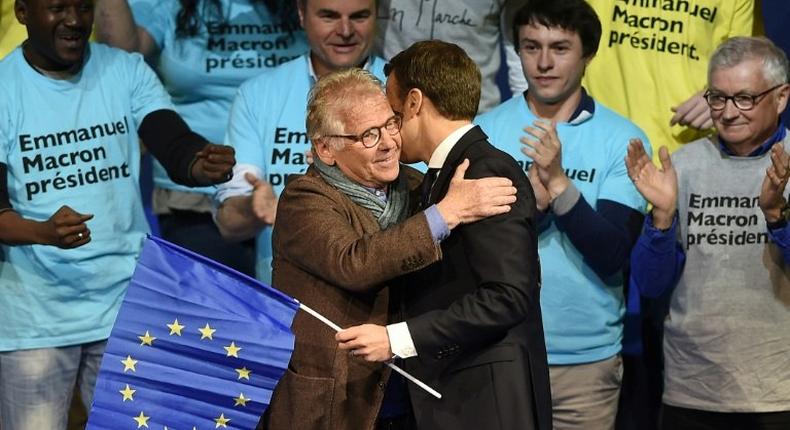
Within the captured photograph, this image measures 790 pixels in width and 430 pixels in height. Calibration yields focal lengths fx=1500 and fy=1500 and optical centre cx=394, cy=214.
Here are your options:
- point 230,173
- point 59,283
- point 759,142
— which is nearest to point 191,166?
point 230,173

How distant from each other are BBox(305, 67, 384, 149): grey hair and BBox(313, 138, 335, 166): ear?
0.6 inches

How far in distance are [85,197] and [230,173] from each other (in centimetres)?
54

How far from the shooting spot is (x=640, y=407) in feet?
17.9

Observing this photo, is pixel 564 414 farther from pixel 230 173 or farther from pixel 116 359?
pixel 116 359

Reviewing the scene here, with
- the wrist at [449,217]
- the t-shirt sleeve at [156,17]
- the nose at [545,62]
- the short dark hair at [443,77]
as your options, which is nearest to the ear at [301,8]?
the t-shirt sleeve at [156,17]

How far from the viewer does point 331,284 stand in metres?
3.64

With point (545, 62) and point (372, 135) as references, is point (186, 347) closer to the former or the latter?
point (372, 135)

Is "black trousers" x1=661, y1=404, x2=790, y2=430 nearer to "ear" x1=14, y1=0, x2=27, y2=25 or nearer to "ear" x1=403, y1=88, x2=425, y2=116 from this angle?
"ear" x1=403, y1=88, x2=425, y2=116

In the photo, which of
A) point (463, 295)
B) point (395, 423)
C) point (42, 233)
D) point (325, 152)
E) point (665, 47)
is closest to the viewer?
point (463, 295)

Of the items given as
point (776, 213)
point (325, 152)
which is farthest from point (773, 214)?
point (325, 152)

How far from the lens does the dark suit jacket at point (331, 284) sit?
345cm

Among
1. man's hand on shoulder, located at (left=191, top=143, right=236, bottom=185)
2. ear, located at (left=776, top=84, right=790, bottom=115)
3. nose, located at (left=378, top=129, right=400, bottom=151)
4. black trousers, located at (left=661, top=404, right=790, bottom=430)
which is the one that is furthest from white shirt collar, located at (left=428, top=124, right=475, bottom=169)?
black trousers, located at (left=661, top=404, right=790, bottom=430)

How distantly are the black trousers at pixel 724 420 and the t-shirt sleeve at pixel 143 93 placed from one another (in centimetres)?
191

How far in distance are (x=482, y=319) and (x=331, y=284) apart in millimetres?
413
